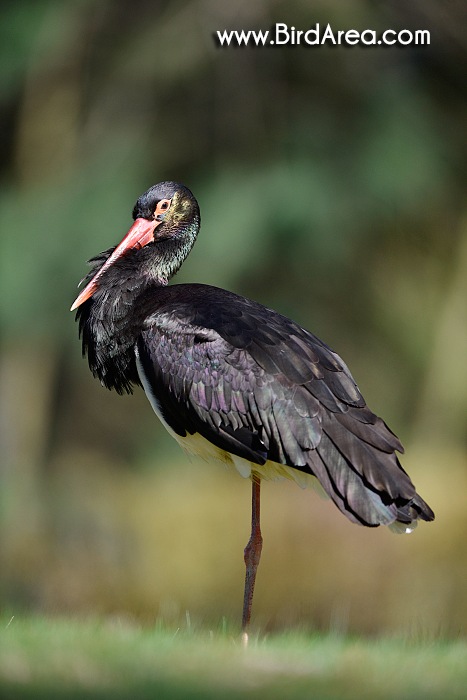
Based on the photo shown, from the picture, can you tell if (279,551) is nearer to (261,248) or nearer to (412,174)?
(261,248)

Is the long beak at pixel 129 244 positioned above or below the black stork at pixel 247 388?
above

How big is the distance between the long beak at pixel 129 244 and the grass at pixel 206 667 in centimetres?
181

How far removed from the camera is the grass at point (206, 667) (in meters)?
4.08

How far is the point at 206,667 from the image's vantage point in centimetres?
441

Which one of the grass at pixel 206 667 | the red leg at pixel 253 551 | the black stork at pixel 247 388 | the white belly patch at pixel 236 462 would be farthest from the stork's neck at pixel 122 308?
the grass at pixel 206 667

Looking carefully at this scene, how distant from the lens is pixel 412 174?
14703mm

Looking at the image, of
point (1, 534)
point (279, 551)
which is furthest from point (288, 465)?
point (1, 534)

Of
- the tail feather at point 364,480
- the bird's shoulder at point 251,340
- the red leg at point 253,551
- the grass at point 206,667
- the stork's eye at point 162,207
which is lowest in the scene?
the grass at point 206,667

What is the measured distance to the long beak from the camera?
642 cm

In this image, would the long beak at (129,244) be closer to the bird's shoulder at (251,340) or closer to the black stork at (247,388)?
the black stork at (247,388)

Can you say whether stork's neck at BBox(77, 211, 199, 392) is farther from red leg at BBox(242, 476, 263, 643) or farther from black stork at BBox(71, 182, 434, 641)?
red leg at BBox(242, 476, 263, 643)

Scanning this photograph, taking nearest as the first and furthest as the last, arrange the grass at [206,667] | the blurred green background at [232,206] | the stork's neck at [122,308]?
the grass at [206,667], the stork's neck at [122,308], the blurred green background at [232,206]

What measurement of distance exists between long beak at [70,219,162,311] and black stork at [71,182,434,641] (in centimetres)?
1

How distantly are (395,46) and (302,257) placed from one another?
8.73 ft
